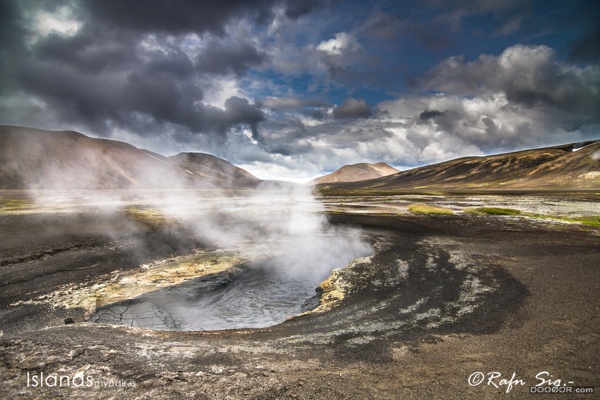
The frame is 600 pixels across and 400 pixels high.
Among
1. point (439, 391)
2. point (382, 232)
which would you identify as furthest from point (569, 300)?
point (382, 232)

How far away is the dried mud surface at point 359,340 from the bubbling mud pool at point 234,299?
1.65 metres

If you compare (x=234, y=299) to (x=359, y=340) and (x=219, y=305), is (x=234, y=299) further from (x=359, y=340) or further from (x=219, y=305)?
(x=359, y=340)

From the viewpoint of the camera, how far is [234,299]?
47.3 ft

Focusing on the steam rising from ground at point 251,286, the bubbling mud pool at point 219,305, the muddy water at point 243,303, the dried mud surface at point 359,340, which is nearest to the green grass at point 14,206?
the steam rising from ground at point 251,286

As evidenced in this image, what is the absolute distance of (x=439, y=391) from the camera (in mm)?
5980

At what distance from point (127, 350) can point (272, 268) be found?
12.0m

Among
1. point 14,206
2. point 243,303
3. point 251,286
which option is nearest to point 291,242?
point 251,286

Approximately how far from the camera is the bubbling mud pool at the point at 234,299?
11.7m

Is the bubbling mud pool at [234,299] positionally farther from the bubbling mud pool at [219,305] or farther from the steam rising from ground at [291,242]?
the steam rising from ground at [291,242]

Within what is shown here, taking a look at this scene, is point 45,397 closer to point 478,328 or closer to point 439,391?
point 439,391

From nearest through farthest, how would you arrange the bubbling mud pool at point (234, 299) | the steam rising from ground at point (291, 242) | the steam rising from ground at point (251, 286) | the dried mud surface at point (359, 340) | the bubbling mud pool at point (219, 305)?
the dried mud surface at point (359, 340) < the bubbling mud pool at point (219, 305) < the bubbling mud pool at point (234, 299) < the steam rising from ground at point (251, 286) < the steam rising from ground at point (291, 242)

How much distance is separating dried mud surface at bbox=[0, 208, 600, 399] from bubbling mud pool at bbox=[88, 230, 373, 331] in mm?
1652

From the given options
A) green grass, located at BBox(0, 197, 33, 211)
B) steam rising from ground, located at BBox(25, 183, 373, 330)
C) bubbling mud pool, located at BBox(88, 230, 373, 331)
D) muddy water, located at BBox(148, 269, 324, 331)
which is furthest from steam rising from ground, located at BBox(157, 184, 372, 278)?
green grass, located at BBox(0, 197, 33, 211)

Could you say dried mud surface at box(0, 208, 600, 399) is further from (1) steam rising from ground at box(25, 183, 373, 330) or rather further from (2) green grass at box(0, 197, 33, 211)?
(2) green grass at box(0, 197, 33, 211)
